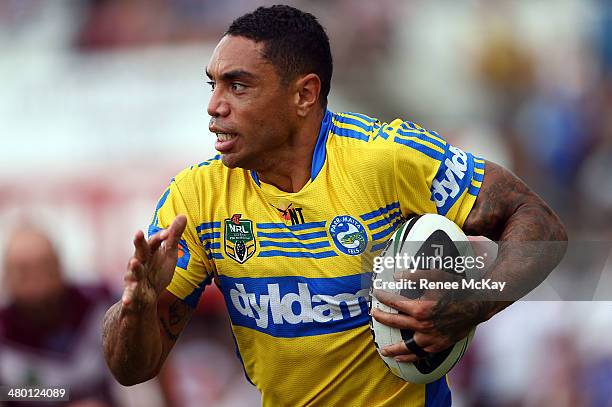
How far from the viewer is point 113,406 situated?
669 centimetres

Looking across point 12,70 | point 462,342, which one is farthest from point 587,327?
point 12,70

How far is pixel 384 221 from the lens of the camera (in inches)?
160

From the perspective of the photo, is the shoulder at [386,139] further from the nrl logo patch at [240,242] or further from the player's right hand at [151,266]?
the player's right hand at [151,266]

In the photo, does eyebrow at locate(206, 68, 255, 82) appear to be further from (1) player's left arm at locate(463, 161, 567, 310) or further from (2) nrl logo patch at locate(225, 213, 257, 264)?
(1) player's left arm at locate(463, 161, 567, 310)

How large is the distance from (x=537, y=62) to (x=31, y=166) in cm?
379

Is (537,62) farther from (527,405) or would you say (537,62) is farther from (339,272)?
(339,272)

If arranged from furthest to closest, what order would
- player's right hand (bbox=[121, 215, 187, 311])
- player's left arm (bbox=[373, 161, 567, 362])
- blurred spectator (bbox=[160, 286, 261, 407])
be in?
blurred spectator (bbox=[160, 286, 261, 407])
player's left arm (bbox=[373, 161, 567, 362])
player's right hand (bbox=[121, 215, 187, 311])

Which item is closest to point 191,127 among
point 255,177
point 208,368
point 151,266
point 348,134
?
point 208,368

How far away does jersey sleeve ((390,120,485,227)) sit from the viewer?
158 inches

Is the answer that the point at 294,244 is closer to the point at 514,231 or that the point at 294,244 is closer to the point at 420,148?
the point at 420,148

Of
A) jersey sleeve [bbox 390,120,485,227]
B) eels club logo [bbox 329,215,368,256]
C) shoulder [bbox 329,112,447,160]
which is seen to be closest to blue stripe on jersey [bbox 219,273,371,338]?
eels club logo [bbox 329,215,368,256]

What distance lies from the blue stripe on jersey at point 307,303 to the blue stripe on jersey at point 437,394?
0.42m

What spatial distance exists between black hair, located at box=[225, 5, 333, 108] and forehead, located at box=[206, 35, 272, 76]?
2cm

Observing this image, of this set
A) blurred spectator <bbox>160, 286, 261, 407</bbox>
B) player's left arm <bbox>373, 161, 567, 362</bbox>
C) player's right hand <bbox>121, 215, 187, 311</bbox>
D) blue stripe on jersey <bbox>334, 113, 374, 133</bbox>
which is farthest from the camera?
blurred spectator <bbox>160, 286, 261, 407</bbox>
